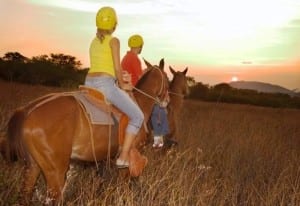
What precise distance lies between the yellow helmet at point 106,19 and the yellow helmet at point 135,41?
2656 millimetres

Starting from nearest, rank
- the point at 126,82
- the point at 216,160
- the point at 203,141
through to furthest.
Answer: the point at 126,82 → the point at 216,160 → the point at 203,141

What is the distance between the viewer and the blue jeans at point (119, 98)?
240 inches

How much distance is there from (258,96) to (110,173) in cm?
5465

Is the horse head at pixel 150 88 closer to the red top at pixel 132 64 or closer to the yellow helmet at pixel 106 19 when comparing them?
the red top at pixel 132 64

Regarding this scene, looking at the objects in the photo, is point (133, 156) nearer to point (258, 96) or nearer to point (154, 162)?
point (154, 162)

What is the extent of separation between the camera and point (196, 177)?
6.74 m

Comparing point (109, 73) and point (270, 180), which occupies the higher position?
point (109, 73)

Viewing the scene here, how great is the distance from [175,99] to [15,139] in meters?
6.22

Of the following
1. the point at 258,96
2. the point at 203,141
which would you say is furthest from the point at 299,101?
the point at 203,141

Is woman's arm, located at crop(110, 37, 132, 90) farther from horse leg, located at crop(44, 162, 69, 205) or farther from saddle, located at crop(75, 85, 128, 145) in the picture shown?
horse leg, located at crop(44, 162, 69, 205)

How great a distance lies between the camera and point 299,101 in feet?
189

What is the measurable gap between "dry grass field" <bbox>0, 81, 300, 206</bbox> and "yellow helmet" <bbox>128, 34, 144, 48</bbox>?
78.4 inches

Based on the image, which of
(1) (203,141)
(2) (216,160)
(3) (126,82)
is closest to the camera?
(3) (126,82)

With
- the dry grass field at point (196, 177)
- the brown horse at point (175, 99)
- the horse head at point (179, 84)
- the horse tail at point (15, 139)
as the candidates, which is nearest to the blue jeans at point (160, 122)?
the dry grass field at point (196, 177)
